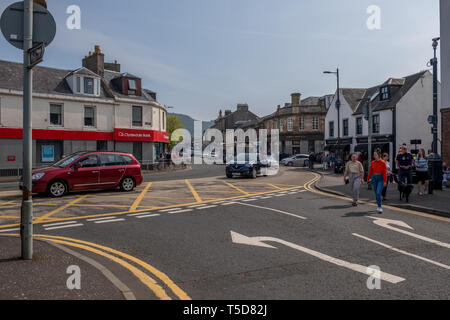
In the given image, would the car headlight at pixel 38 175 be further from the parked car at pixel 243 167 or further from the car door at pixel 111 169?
the parked car at pixel 243 167

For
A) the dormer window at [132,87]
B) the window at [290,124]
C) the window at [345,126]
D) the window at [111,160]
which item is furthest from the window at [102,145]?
the window at [290,124]

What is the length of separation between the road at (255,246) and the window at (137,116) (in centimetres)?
2339

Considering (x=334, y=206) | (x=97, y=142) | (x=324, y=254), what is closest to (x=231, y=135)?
(x=97, y=142)

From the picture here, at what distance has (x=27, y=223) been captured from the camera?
5.12 meters

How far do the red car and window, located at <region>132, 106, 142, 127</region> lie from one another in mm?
20145

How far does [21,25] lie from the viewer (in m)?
5.07

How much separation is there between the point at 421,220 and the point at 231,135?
7225 cm

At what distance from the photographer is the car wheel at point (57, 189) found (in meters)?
12.4

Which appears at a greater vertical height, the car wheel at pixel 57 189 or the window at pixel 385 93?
the window at pixel 385 93

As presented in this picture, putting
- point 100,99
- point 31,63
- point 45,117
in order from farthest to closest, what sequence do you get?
point 100,99 < point 45,117 < point 31,63

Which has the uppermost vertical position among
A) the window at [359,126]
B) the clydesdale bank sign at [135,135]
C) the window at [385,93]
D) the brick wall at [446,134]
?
the window at [385,93]

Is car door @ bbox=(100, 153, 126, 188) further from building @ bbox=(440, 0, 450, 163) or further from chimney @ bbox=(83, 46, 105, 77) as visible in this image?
chimney @ bbox=(83, 46, 105, 77)

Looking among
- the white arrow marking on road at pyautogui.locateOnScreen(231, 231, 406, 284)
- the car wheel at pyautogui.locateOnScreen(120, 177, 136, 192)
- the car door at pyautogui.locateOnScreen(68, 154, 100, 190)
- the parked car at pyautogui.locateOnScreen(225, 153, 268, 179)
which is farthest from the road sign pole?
the parked car at pyautogui.locateOnScreen(225, 153, 268, 179)
